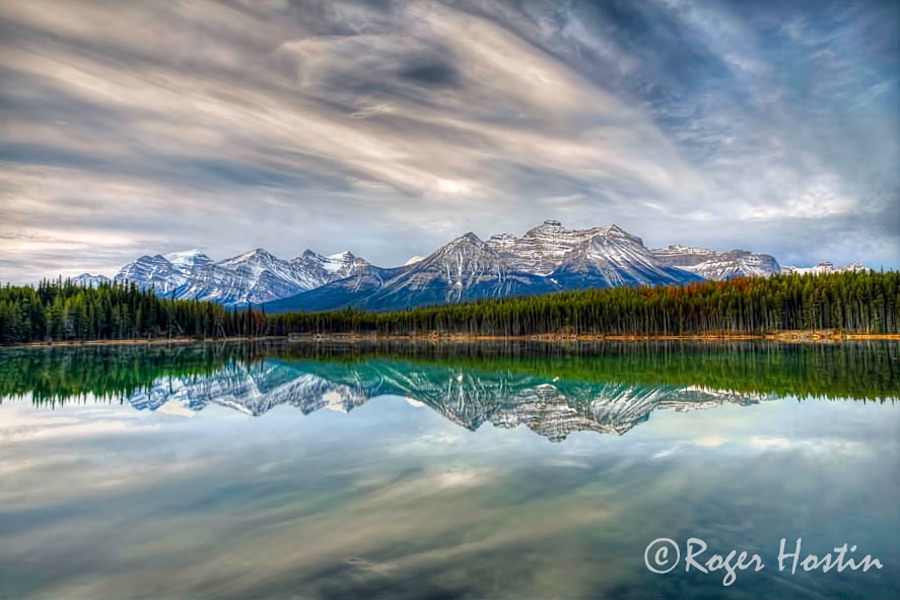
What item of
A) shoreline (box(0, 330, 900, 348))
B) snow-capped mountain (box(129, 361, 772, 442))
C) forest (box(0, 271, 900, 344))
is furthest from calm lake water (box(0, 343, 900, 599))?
forest (box(0, 271, 900, 344))

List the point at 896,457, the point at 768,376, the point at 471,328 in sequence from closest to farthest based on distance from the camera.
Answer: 1. the point at 896,457
2. the point at 768,376
3. the point at 471,328

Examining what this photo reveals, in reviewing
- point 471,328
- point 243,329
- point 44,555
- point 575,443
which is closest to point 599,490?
point 575,443

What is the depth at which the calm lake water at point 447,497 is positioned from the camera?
31.4ft

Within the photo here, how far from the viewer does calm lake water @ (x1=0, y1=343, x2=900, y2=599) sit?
959cm

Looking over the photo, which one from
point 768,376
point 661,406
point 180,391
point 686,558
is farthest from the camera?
point 768,376

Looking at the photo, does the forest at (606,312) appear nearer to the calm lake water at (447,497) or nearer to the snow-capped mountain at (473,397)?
the snow-capped mountain at (473,397)

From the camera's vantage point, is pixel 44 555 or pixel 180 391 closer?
pixel 44 555

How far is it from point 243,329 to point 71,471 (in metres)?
182

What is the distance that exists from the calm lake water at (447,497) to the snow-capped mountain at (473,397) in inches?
15.5

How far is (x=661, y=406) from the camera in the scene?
97.2 feet

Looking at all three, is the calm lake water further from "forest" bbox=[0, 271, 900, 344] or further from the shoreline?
"forest" bbox=[0, 271, 900, 344]

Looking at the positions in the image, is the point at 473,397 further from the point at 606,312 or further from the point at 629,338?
the point at 606,312

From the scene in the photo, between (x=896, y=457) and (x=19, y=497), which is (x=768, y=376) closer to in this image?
(x=896, y=457)

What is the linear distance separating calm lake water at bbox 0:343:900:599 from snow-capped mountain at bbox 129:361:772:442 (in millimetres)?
395
